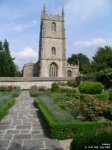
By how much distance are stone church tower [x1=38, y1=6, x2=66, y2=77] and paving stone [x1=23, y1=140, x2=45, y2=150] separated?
1734 inches

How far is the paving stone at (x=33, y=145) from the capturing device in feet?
23.3

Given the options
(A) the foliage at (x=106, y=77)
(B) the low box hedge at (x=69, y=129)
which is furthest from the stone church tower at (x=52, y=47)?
(B) the low box hedge at (x=69, y=129)

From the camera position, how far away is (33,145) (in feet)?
24.1

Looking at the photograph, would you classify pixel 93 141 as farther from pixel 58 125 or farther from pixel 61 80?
pixel 61 80

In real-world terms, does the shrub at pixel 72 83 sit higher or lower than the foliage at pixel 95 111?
higher

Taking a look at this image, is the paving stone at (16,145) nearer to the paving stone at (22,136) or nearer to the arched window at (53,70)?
the paving stone at (22,136)

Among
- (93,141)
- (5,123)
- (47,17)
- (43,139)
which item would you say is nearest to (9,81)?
(47,17)

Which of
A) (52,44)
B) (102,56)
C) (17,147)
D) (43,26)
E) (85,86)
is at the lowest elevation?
(17,147)

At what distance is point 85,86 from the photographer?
20.9 metres

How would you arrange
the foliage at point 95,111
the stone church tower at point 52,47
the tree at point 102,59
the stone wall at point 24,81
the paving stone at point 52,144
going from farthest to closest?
the stone church tower at point 52,47 → the tree at point 102,59 → the stone wall at point 24,81 → the foliage at point 95,111 → the paving stone at point 52,144

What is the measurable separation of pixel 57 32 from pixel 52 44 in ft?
9.99

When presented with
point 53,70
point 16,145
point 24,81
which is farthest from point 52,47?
point 16,145

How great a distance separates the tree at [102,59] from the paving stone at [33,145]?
36559 millimetres

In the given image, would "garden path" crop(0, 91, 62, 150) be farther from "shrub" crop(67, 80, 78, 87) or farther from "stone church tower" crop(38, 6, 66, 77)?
"stone church tower" crop(38, 6, 66, 77)
